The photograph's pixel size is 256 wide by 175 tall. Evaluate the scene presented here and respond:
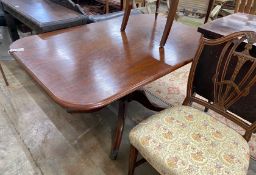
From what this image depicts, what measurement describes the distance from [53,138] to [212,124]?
3.86 feet

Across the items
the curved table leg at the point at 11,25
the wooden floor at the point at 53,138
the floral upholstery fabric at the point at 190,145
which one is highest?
the curved table leg at the point at 11,25

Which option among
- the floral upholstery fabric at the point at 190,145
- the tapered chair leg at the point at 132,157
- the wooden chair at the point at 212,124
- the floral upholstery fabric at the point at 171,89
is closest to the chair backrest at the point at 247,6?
the floral upholstery fabric at the point at 171,89

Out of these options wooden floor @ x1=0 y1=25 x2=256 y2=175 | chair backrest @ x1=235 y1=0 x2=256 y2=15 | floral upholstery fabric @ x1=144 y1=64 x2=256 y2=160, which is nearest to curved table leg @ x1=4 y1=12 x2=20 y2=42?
wooden floor @ x1=0 y1=25 x2=256 y2=175

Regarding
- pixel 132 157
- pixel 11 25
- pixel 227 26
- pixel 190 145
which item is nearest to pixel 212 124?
pixel 190 145

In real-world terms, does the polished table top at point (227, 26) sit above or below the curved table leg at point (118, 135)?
above

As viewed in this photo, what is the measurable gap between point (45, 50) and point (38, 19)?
2.65ft

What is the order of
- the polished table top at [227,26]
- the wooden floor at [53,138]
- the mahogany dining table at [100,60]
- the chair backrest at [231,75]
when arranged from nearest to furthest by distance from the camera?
1. the mahogany dining table at [100,60]
2. the chair backrest at [231,75]
3. the polished table top at [227,26]
4. the wooden floor at [53,138]

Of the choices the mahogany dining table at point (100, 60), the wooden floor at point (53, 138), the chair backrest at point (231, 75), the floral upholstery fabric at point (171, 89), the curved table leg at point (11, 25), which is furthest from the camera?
the curved table leg at point (11, 25)

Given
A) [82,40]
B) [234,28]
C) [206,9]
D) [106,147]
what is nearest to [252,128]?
[234,28]

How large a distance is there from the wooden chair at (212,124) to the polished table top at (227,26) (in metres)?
0.08

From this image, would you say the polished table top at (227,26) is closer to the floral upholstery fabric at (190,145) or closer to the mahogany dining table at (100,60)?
the mahogany dining table at (100,60)

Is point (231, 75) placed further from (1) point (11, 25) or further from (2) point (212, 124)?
(1) point (11, 25)

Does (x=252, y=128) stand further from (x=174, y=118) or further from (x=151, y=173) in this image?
(x=151, y=173)

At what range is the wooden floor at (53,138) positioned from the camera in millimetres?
1510
